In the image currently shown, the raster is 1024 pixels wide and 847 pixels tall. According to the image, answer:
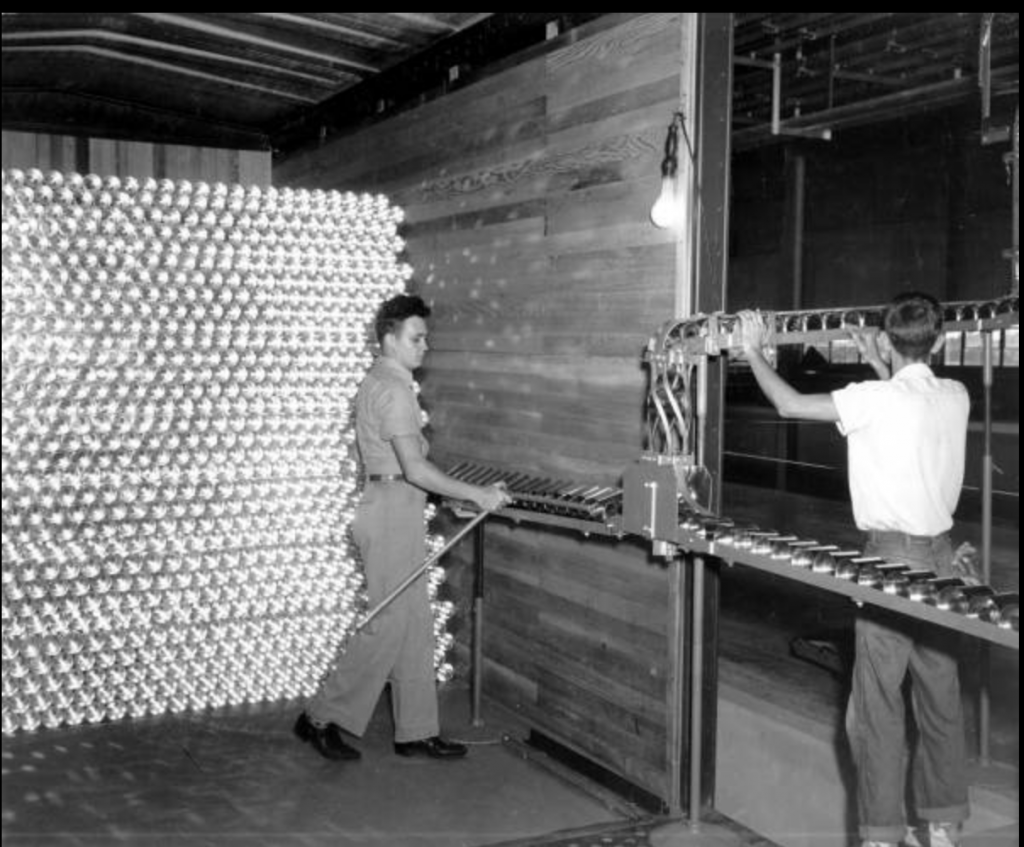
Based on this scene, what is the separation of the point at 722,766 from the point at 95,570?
282 cm

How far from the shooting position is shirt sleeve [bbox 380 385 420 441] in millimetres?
3812

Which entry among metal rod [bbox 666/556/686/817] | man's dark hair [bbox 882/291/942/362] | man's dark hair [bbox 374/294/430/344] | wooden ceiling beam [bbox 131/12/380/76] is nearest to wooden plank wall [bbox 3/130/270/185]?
wooden ceiling beam [bbox 131/12/380/76]

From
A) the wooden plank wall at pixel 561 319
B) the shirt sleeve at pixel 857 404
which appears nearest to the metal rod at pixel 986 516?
the shirt sleeve at pixel 857 404

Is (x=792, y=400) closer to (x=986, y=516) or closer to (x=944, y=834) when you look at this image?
Result: (x=944, y=834)

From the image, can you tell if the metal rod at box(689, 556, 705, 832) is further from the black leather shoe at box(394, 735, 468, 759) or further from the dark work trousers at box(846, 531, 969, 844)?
the black leather shoe at box(394, 735, 468, 759)

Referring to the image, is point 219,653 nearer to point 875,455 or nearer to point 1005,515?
point 875,455

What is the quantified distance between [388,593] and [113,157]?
3119 millimetres

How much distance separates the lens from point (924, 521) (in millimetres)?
2826

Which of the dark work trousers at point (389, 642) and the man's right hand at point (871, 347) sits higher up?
the man's right hand at point (871, 347)

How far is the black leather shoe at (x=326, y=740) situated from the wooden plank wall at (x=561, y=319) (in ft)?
2.37

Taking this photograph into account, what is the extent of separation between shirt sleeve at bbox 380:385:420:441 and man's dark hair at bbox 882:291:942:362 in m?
1.66

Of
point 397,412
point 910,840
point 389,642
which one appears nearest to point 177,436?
point 397,412

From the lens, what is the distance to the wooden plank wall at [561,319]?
11.5ft

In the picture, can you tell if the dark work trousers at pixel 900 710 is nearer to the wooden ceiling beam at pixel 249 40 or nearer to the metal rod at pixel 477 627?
the metal rod at pixel 477 627
